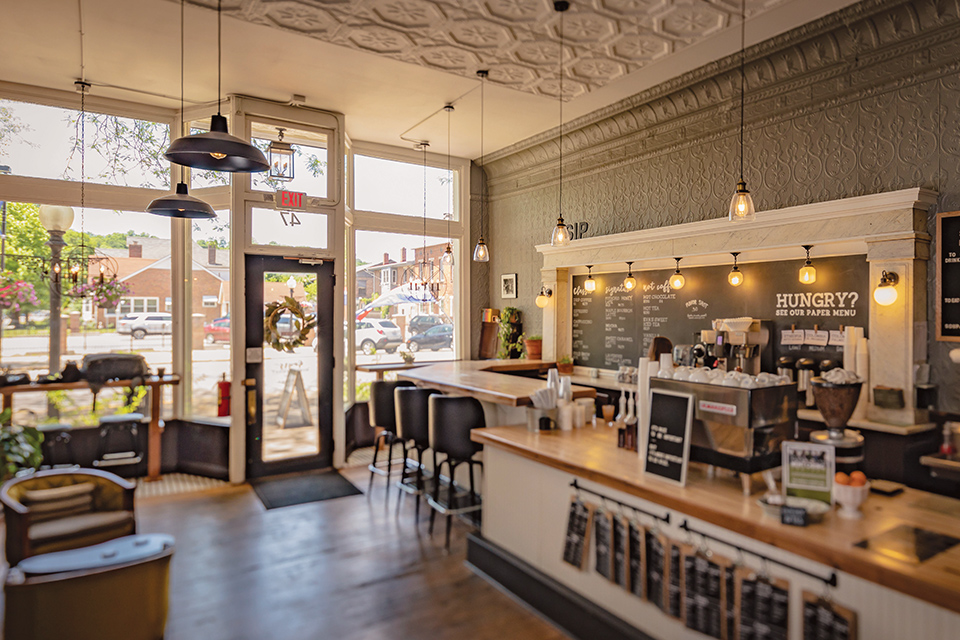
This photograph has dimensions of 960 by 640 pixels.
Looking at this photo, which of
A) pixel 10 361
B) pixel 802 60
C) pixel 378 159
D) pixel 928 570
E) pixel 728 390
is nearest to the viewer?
pixel 928 570

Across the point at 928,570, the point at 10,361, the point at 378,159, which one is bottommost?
the point at 928,570

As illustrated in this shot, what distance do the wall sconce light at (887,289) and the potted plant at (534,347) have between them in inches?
152

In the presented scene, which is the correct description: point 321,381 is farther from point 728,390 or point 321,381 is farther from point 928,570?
point 928,570

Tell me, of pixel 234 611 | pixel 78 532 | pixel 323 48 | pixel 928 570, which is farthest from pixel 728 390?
pixel 323 48

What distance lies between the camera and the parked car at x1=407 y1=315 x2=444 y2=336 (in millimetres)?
7668

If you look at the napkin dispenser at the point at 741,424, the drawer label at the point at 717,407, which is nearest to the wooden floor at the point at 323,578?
the napkin dispenser at the point at 741,424

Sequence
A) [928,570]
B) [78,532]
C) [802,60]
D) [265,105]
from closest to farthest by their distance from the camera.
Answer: [928,570]
[78,532]
[802,60]
[265,105]

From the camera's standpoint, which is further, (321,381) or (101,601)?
(321,381)

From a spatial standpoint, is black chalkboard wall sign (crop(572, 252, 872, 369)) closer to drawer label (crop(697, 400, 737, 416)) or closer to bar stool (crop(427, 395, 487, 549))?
drawer label (crop(697, 400, 737, 416))

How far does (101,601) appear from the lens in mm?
2557

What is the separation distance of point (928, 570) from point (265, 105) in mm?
6159

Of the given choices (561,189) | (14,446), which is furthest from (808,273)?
(14,446)

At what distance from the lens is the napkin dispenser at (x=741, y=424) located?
238 centimetres

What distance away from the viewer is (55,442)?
5.25m
